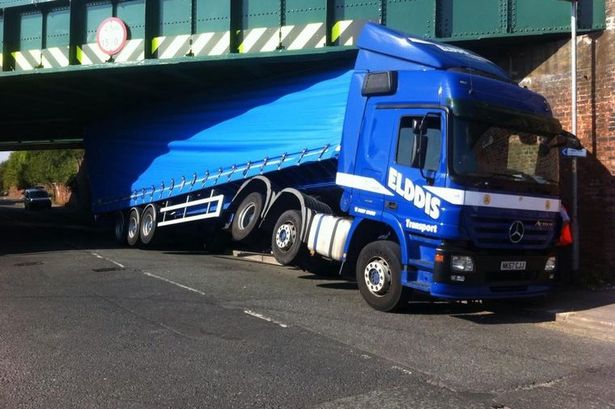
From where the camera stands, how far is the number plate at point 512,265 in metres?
7.89

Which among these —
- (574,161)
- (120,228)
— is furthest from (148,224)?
(574,161)

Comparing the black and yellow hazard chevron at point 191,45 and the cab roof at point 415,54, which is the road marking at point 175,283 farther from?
the black and yellow hazard chevron at point 191,45

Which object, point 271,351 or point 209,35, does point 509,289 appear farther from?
point 209,35

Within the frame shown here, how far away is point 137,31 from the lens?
1455 cm

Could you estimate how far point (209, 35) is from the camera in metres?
14.0

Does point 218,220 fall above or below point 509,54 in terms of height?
below

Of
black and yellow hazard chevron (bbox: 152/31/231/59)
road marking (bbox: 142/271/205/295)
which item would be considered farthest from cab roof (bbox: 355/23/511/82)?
black and yellow hazard chevron (bbox: 152/31/231/59)

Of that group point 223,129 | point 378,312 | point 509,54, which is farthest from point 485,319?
point 223,129

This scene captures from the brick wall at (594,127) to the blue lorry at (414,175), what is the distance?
Result: 2238mm

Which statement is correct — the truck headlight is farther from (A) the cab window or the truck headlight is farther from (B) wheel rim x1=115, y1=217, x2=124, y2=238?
(B) wheel rim x1=115, y1=217, x2=124, y2=238

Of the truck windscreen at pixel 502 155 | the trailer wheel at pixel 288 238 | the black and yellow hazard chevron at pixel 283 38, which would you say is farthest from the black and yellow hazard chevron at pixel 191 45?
the truck windscreen at pixel 502 155

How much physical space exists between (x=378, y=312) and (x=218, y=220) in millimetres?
7576

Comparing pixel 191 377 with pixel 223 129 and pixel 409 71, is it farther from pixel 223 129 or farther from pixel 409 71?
pixel 223 129

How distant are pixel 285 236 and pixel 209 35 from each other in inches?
221
